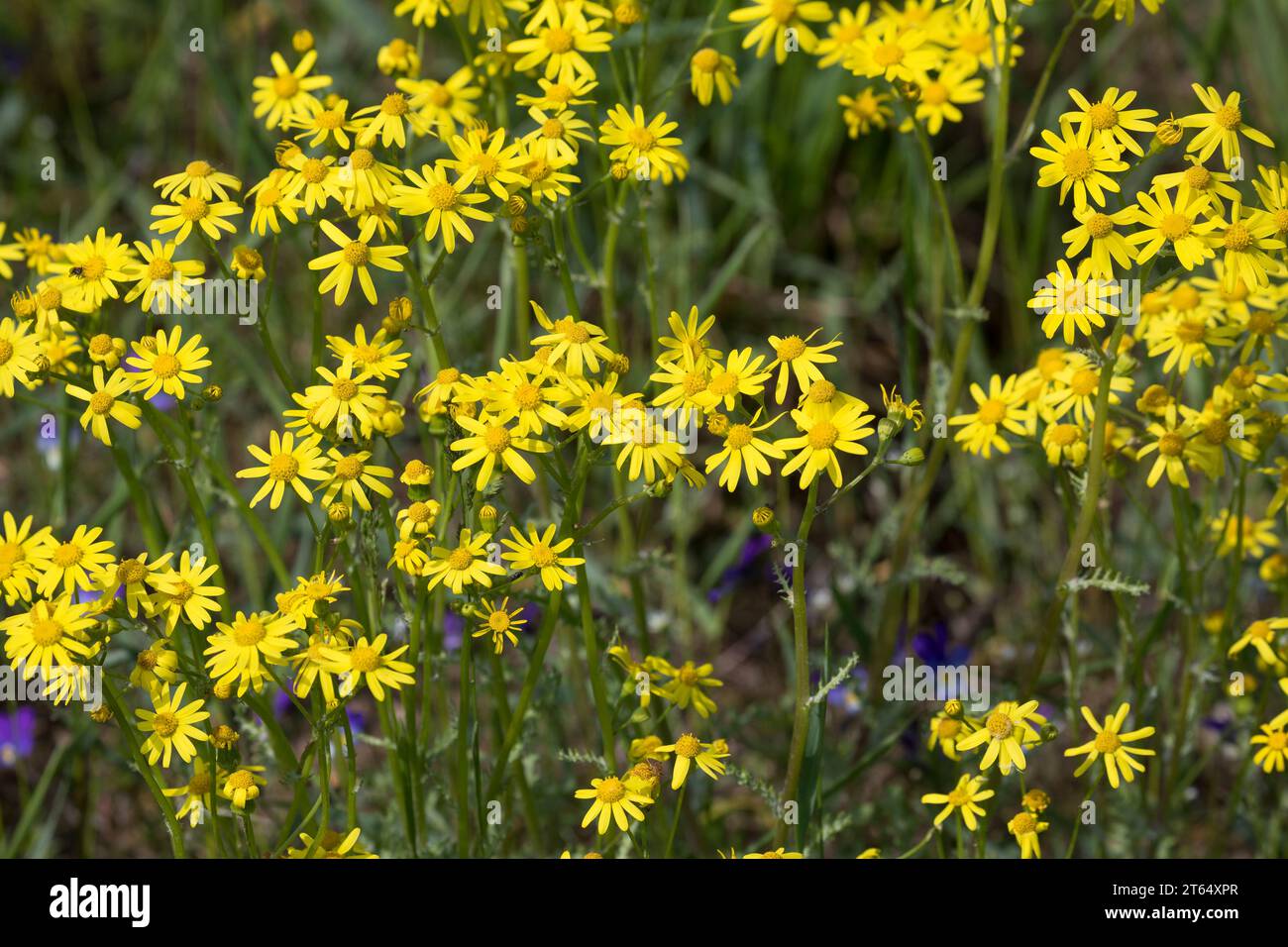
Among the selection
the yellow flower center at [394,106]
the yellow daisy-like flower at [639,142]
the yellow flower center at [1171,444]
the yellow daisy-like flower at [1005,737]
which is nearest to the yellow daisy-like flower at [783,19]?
the yellow daisy-like flower at [639,142]

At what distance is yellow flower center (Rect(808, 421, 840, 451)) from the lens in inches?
117

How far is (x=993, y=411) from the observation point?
11.8 feet

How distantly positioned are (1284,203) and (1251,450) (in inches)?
23.8

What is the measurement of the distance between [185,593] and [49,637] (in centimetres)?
29

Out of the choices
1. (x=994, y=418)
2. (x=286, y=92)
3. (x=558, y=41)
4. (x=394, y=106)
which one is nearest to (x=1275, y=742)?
(x=994, y=418)

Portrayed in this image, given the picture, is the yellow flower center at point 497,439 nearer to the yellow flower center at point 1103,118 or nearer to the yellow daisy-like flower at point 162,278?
the yellow daisy-like flower at point 162,278

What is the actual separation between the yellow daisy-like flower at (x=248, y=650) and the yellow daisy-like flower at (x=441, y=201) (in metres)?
0.92

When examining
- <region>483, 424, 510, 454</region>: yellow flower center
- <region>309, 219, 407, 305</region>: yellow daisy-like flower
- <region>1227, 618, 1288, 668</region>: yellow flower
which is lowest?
<region>1227, 618, 1288, 668</region>: yellow flower

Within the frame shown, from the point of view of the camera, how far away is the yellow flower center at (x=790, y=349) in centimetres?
315

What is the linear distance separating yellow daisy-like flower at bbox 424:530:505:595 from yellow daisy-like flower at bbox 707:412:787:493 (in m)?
0.50

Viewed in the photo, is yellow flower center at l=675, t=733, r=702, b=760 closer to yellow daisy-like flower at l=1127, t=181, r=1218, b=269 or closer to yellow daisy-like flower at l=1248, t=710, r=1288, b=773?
yellow daisy-like flower at l=1248, t=710, r=1288, b=773

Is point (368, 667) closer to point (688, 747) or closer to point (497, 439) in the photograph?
point (497, 439)

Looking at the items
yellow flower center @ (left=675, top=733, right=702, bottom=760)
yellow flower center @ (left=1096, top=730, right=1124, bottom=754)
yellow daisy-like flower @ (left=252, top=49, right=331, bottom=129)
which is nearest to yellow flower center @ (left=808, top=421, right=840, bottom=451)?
yellow flower center @ (left=675, top=733, right=702, bottom=760)

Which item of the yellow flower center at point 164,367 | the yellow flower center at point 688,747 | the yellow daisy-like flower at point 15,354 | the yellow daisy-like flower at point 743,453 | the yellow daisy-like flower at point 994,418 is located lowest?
the yellow flower center at point 688,747
